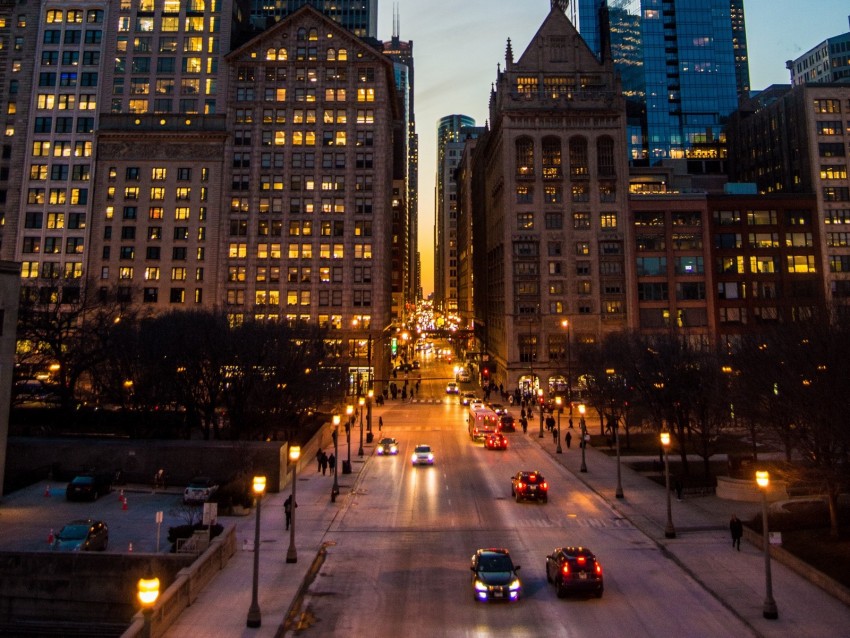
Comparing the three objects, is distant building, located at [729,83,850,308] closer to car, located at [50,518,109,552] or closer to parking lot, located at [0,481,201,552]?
parking lot, located at [0,481,201,552]

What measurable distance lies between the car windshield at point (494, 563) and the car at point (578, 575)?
1751mm

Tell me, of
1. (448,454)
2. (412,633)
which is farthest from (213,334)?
(412,633)

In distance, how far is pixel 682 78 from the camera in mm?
137375

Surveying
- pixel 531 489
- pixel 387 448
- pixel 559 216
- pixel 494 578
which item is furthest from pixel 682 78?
pixel 494 578

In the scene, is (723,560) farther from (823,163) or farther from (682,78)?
(682,78)

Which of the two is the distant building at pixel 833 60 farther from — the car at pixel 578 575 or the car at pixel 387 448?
the car at pixel 578 575

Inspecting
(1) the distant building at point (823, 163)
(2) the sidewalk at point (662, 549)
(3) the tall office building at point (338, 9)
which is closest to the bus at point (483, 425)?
(2) the sidewalk at point (662, 549)

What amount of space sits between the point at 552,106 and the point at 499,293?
30.3 m

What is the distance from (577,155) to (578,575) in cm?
7769

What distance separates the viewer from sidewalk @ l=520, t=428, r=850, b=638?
17.8 meters

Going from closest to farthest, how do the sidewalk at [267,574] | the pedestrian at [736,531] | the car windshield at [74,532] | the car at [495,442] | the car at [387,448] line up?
the sidewalk at [267,574]
the car windshield at [74,532]
the pedestrian at [736,531]
the car at [387,448]
the car at [495,442]

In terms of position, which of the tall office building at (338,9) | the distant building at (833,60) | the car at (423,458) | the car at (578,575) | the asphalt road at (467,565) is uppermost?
the distant building at (833,60)

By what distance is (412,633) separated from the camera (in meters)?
17.2

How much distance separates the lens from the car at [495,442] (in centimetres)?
4841
